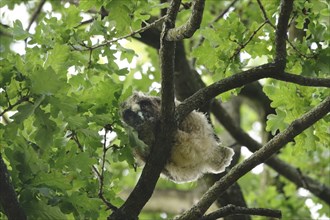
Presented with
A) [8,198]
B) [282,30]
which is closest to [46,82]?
[8,198]

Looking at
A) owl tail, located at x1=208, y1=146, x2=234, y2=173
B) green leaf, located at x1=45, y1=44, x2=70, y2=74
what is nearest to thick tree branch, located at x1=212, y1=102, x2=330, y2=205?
owl tail, located at x1=208, y1=146, x2=234, y2=173

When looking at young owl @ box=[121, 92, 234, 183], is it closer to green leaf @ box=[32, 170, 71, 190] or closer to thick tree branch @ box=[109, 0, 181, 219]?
thick tree branch @ box=[109, 0, 181, 219]

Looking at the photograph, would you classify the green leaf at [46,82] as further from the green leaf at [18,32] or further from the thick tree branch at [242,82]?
the green leaf at [18,32]

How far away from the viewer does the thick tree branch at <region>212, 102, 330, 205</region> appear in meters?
5.47

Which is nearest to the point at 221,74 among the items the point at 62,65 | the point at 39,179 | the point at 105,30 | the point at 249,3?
the point at 105,30

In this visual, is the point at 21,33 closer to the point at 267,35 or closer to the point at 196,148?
the point at 196,148

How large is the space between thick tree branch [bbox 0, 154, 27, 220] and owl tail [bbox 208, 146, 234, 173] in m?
1.11

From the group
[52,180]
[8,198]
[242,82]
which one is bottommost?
[8,198]

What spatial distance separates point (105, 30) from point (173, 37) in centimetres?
80

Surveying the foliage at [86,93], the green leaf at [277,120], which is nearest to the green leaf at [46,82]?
the foliage at [86,93]

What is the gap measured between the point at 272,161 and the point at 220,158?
232 centimetres

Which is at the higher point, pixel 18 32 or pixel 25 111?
pixel 18 32

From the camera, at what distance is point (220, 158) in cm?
351

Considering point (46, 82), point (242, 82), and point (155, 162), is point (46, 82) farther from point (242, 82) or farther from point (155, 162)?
point (242, 82)
